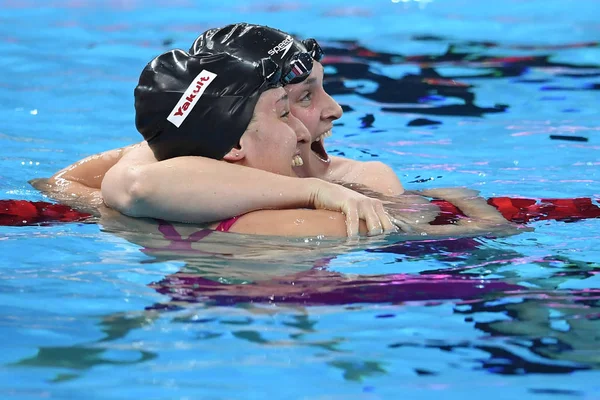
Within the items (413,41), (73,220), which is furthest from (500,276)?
(413,41)

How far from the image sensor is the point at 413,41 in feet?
32.1

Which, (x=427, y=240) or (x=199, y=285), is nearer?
(x=199, y=285)

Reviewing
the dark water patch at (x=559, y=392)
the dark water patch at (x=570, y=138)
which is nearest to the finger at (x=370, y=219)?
the dark water patch at (x=559, y=392)

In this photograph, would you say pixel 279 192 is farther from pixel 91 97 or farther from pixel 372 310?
pixel 91 97

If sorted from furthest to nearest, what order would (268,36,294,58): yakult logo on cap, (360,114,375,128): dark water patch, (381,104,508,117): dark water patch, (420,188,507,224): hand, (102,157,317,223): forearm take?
1. (381,104,508,117): dark water patch
2. (360,114,375,128): dark water patch
3. (420,188,507,224): hand
4. (268,36,294,58): yakult logo on cap
5. (102,157,317,223): forearm

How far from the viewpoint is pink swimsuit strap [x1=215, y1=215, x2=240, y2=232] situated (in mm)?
4211

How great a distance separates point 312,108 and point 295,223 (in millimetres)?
754

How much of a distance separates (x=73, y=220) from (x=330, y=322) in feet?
5.64

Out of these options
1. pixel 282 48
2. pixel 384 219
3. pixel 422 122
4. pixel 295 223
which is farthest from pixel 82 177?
pixel 422 122

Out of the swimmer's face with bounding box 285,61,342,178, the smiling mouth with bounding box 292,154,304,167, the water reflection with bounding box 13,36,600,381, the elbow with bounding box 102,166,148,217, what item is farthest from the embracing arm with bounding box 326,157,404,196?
the elbow with bounding box 102,166,148,217

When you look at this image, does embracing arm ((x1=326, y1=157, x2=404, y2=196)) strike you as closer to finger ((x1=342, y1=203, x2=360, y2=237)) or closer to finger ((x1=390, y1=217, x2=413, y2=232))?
finger ((x1=390, y1=217, x2=413, y2=232))

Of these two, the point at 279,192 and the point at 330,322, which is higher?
the point at 279,192

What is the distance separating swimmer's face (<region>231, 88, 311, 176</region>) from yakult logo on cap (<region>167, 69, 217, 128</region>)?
25 centimetres

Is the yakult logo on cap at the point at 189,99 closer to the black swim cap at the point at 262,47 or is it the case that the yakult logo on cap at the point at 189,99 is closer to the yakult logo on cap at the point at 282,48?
the black swim cap at the point at 262,47
